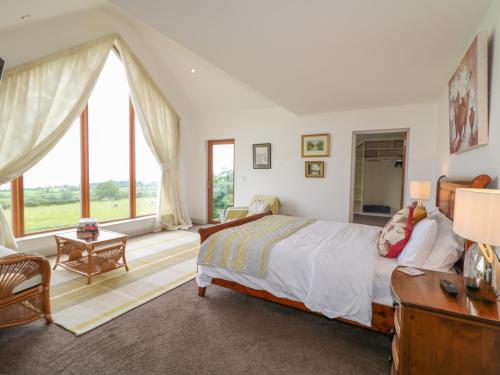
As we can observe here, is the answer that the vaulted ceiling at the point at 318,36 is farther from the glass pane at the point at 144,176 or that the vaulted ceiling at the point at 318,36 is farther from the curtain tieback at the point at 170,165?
the curtain tieback at the point at 170,165

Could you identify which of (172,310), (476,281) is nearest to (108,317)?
(172,310)

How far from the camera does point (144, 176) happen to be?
5621 millimetres

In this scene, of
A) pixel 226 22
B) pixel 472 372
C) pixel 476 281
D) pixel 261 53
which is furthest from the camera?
pixel 261 53

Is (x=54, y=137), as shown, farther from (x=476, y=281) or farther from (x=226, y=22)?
(x=476, y=281)

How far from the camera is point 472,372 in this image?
118 centimetres

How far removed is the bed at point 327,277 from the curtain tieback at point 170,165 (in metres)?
3.36

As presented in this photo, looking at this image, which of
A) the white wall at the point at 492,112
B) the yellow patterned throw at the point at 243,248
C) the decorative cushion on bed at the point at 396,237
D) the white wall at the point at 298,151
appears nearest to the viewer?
the white wall at the point at 492,112

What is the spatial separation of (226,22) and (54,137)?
3215 millimetres

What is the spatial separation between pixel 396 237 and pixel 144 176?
4944 mm

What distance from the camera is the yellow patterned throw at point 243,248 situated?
7.68 feet

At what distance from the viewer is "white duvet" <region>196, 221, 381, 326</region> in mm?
1911

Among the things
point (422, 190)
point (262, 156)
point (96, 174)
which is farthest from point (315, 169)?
point (96, 174)

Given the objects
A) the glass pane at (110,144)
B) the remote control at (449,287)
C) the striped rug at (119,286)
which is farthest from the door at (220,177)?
the remote control at (449,287)

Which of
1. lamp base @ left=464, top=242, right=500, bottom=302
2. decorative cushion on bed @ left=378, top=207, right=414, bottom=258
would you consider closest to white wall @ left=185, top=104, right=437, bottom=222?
decorative cushion on bed @ left=378, top=207, right=414, bottom=258
